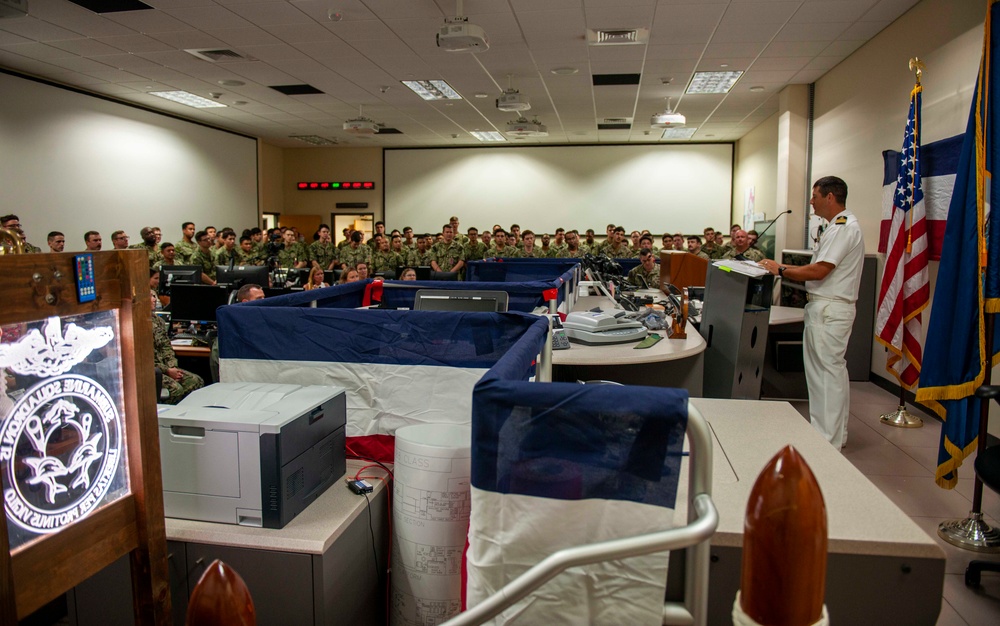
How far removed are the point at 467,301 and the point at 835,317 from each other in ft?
8.30

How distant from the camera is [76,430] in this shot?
1242 mm

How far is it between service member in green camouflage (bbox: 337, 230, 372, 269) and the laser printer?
29.4 ft

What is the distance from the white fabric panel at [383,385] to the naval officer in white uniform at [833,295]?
8.49 ft

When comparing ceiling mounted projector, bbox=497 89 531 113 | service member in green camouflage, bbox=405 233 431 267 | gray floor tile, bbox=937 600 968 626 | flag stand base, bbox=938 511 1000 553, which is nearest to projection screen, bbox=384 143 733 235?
service member in green camouflage, bbox=405 233 431 267

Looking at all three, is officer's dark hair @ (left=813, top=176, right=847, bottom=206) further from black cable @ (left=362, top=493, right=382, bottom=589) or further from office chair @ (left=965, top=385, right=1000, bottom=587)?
black cable @ (left=362, top=493, right=382, bottom=589)

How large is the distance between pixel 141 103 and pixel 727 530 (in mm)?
10969

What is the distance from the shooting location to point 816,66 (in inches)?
297

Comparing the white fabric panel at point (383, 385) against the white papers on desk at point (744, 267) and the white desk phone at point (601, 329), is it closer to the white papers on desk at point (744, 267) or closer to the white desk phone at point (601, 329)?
the white desk phone at point (601, 329)

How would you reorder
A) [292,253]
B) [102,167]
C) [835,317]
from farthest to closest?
1. [292,253]
2. [102,167]
3. [835,317]

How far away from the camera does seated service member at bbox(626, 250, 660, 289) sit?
6.94 m

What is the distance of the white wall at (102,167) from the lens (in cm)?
786

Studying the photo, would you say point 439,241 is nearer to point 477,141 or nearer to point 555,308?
point 477,141

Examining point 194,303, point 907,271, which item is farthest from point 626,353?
point 194,303

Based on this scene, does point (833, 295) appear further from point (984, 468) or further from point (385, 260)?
point (385, 260)
